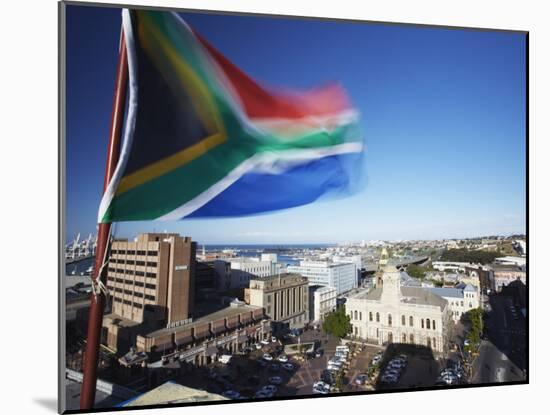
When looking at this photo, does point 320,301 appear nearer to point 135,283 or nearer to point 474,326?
point 474,326

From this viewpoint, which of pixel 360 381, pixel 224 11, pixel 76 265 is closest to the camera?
pixel 76 265

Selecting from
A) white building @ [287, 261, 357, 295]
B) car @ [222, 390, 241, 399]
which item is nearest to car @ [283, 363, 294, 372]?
car @ [222, 390, 241, 399]

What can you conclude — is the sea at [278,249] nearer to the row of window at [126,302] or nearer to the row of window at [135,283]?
the row of window at [135,283]

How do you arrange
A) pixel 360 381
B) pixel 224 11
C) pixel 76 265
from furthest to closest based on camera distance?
pixel 360 381
pixel 224 11
pixel 76 265

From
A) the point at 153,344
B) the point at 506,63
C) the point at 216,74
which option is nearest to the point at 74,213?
the point at 153,344

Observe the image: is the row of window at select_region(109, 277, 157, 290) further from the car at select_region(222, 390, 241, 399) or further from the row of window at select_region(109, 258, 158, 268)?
the car at select_region(222, 390, 241, 399)

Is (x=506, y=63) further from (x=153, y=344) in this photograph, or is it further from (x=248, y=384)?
(x=153, y=344)

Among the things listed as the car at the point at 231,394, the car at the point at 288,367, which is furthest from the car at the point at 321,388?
the car at the point at 231,394

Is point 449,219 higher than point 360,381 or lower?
higher
